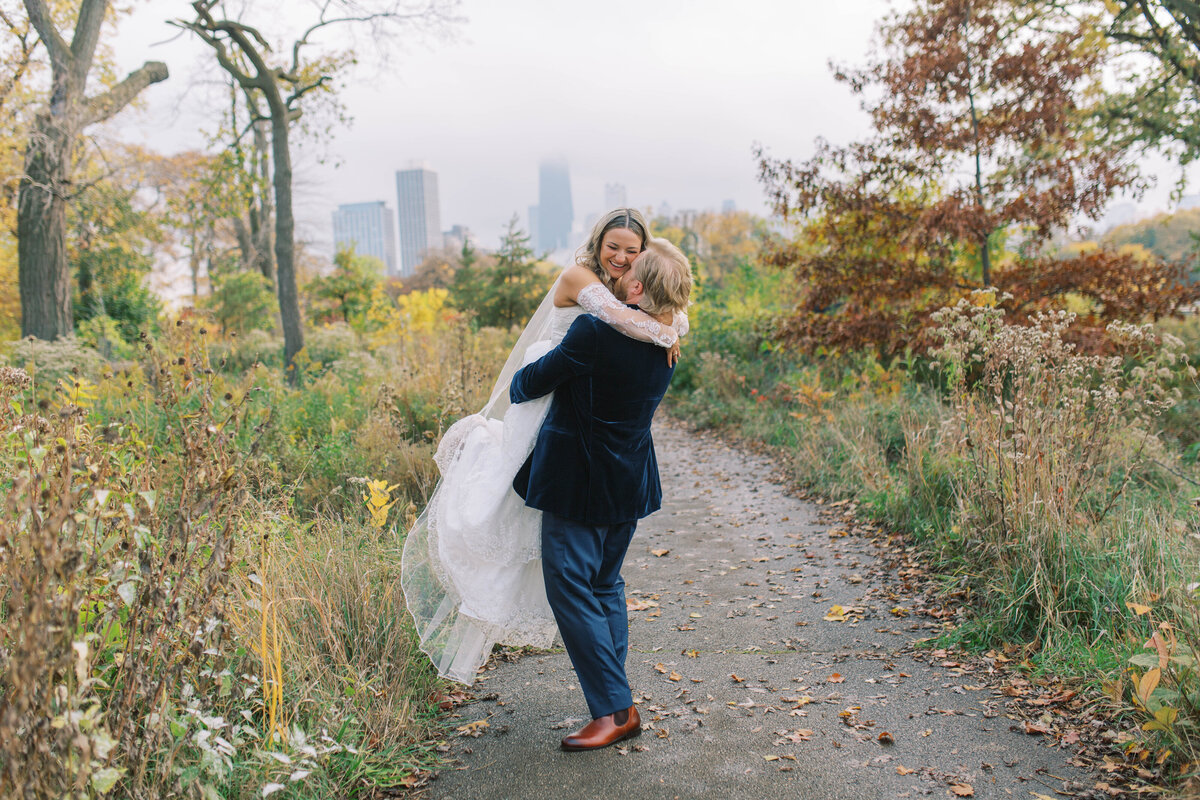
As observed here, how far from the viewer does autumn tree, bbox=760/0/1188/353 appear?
6.76 meters

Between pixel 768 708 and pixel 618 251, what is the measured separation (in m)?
1.98

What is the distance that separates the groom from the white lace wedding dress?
0.10m

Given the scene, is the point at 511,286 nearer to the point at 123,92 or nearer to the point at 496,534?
the point at 123,92

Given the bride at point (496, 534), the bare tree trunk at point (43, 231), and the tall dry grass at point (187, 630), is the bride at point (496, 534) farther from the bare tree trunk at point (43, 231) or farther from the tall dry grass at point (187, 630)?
the bare tree trunk at point (43, 231)

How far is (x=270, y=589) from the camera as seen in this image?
2.88 metres

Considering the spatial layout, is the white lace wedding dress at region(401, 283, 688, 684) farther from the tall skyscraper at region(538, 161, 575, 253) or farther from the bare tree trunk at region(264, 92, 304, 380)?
the tall skyscraper at region(538, 161, 575, 253)

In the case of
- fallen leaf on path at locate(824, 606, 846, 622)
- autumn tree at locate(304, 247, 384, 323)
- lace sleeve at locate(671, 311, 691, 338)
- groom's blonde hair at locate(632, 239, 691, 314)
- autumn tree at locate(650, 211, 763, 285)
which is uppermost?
autumn tree at locate(650, 211, 763, 285)

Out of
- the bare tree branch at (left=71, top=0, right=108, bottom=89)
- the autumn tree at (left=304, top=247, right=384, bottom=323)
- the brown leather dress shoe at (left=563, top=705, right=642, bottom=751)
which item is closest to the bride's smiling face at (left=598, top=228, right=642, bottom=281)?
the brown leather dress shoe at (left=563, top=705, right=642, bottom=751)

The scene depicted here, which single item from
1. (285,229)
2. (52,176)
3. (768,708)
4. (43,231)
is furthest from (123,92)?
(768,708)

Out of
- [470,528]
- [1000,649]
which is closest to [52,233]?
[470,528]

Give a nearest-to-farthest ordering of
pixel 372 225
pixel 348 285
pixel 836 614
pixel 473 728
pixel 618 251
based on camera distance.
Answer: pixel 618 251
pixel 473 728
pixel 836 614
pixel 348 285
pixel 372 225

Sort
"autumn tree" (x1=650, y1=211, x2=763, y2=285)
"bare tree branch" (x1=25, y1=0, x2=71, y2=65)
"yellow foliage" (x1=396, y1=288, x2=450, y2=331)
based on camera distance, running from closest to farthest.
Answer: "bare tree branch" (x1=25, y1=0, x2=71, y2=65) < "yellow foliage" (x1=396, y1=288, x2=450, y2=331) < "autumn tree" (x1=650, y1=211, x2=763, y2=285)

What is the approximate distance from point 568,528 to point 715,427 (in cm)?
763

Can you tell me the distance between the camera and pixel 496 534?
2.83 m
